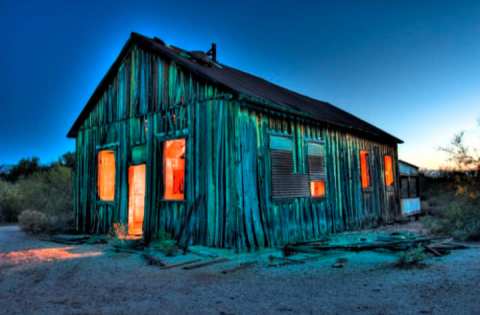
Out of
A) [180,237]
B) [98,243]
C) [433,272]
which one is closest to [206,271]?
[180,237]

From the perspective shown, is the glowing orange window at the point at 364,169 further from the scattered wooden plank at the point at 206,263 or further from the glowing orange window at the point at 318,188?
the scattered wooden plank at the point at 206,263

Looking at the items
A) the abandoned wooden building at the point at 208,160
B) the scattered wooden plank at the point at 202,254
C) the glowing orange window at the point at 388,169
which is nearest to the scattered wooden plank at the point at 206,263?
the scattered wooden plank at the point at 202,254

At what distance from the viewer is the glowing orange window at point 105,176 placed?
1156 cm

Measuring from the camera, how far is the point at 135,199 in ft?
38.8

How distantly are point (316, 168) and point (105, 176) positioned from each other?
7.12 m

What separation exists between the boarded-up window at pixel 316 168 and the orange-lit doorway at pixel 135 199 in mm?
5442

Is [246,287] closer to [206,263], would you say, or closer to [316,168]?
[206,263]

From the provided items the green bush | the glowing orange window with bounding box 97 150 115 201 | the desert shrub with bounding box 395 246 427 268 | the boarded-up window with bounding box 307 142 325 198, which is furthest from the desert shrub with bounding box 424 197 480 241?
the green bush

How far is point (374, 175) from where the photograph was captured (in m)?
13.8

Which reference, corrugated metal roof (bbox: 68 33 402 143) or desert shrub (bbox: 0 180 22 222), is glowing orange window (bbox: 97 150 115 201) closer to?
corrugated metal roof (bbox: 68 33 402 143)

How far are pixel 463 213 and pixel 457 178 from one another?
1.13 m

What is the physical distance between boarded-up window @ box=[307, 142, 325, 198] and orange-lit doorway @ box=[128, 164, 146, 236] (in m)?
5.44

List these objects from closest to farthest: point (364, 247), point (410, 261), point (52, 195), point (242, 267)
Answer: point (410, 261)
point (242, 267)
point (364, 247)
point (52, 195)

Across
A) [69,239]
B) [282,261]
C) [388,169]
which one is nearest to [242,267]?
[282,261]
